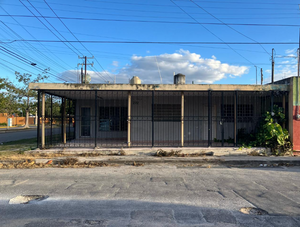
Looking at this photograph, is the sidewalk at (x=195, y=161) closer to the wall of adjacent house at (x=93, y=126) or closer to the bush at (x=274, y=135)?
the bush at (x=274, y=135)

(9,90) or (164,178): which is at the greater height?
(9,90)

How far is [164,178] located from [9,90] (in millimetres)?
31914

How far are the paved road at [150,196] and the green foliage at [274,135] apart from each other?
247 centimetres

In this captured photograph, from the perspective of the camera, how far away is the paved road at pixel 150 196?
394 cm

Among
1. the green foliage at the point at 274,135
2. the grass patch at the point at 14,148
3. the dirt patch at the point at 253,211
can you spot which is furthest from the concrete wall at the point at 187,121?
the dirt patch at the point at 253,211

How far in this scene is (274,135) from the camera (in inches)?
407

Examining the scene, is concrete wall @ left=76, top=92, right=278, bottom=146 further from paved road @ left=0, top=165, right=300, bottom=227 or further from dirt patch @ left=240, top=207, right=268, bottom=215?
dirt patch @ left=240, top=207, right=268, bottom=215

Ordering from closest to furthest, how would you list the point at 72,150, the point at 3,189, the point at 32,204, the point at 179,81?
1. the point at 32,204
2. the point at 3,189
3. the point at 72,150
4. the point at 179,81

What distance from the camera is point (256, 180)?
6.61m

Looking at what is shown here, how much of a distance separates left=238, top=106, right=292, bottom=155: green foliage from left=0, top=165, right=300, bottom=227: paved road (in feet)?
8.11

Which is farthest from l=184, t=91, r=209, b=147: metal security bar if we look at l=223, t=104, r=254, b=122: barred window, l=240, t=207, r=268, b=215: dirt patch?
l=240, t=207, r=268, b=215: dirt patch

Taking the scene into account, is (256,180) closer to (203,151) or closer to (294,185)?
(294,185)

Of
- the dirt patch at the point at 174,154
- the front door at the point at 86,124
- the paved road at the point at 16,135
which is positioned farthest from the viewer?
the paved road at the point at 16,135

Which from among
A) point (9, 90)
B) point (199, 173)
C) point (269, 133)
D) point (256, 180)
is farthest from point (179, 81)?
point (9, 90)
